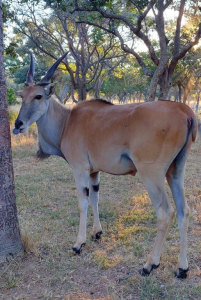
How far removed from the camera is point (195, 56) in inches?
771

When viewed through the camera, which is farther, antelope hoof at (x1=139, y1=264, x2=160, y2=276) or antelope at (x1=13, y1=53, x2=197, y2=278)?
antelope hoof at (x1=139, y1=264, x2=160, y2=276)

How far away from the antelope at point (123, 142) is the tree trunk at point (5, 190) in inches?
13.2

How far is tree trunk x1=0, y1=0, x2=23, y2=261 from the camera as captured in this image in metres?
3.58

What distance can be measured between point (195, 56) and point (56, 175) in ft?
49.7

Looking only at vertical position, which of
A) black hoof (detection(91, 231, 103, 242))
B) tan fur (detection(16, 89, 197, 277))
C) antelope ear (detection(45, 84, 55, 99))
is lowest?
black hoof (detection(91, 231, 103, 242))

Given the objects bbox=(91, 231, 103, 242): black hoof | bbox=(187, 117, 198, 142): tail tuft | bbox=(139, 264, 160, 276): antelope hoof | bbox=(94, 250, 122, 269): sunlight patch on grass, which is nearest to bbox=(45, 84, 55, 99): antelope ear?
bbox=(187, 117, 198, 142): tail tuft

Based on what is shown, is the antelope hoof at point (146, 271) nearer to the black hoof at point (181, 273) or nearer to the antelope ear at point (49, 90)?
the black hoof at point (181, 273)

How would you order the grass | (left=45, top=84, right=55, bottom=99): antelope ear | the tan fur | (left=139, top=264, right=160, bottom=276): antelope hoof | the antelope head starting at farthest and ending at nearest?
(left=45, top=84, right=55, bottom=99): antelope ear → the antelope head → (left=139, top=264, right=160, bottom=276): antelope hoof → the tan fur → the grass

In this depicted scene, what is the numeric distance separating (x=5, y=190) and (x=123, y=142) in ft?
4.71

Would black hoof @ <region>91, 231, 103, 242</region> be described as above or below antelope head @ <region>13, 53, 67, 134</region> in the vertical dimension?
below

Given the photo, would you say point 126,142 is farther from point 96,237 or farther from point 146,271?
point 96,237

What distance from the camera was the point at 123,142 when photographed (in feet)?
12.0

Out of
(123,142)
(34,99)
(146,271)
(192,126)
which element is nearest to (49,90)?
(34,99)

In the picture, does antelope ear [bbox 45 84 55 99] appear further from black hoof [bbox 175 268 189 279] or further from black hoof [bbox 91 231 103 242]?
black hoof [bbox 175 268 189 279]
